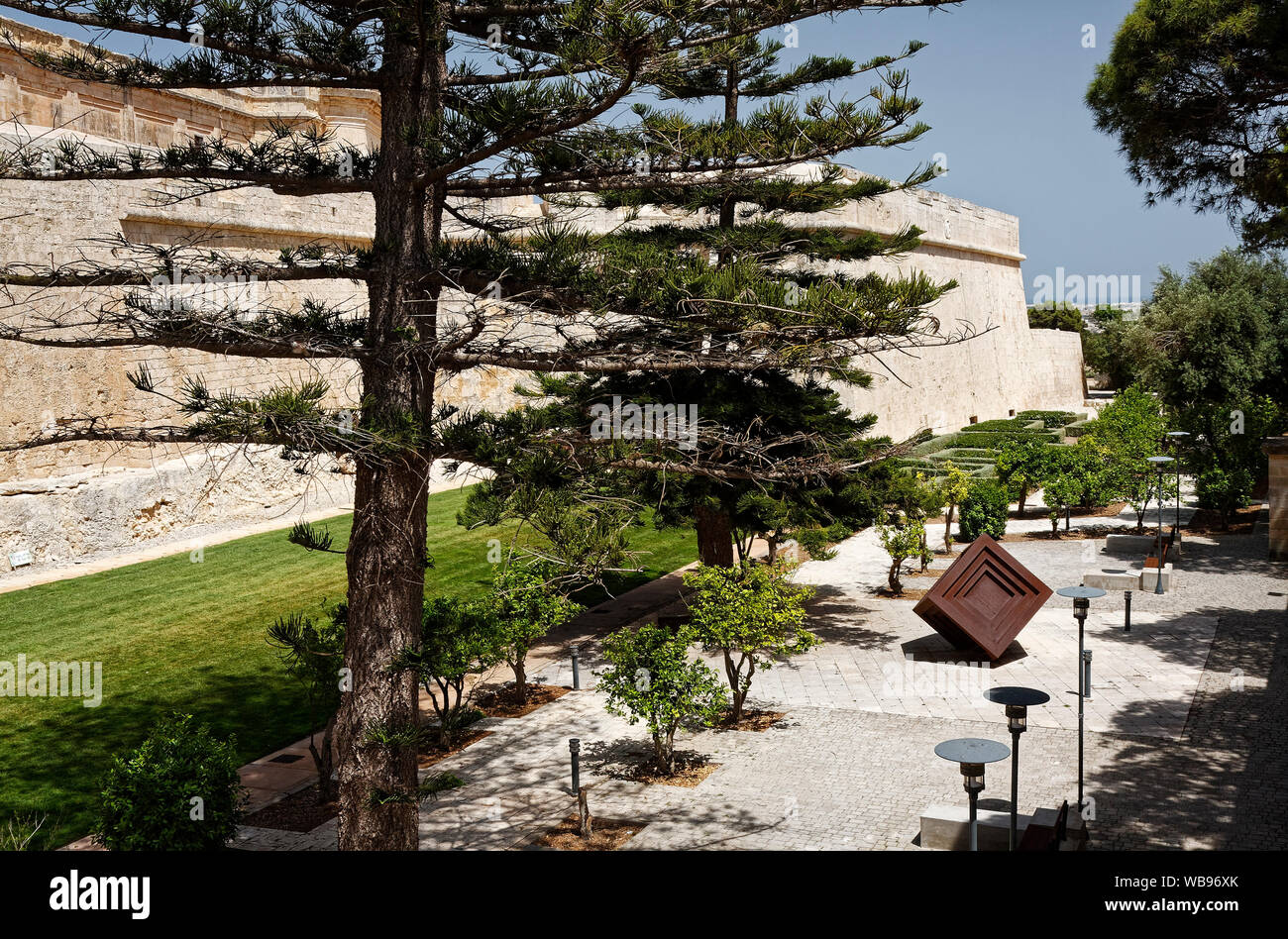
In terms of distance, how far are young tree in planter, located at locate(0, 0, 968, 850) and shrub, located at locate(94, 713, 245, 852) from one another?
0.99 meters

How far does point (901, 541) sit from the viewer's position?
13.6 meters

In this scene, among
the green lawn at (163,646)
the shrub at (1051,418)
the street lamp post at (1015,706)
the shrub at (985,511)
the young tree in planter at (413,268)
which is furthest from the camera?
the shrub at (1051,418)

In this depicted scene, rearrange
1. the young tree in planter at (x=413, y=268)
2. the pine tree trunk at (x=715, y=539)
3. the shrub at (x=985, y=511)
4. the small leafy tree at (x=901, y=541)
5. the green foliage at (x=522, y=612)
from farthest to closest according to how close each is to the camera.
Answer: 1. the shrub at (x=985, y=511)
2. the small leafy tree at (x=901, y=541)
3. the pine tree trunk at (x=715, y=539)
4. the green foliage at (x=522, y=612)
5. the young tree in planter at (x=413, y=268)

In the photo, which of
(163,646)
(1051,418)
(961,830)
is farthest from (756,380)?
(1051,418)

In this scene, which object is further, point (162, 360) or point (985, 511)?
point (985, 511)

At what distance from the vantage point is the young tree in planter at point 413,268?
15.7ft

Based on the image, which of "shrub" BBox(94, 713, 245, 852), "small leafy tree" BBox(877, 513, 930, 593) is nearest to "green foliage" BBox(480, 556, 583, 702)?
"shrub" BBox(94, 713, 245, 852)

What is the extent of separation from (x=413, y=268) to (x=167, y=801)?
10.5ft

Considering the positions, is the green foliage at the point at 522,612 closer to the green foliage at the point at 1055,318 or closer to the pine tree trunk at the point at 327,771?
the pine tree trunk at the point at 327,771

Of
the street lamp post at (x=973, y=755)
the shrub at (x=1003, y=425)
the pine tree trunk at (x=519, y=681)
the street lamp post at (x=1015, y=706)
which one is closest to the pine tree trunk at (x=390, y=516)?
the street lamp post at (x=973, y=755)

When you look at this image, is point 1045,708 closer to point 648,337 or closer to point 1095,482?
point 648,337

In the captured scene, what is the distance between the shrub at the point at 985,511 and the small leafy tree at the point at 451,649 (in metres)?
9.51

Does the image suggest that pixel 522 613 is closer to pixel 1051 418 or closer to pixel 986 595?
pixel 986 595

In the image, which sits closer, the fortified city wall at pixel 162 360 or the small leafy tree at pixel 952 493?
the fortified city wall at pixel 162 360
